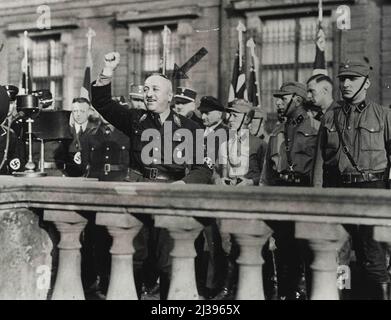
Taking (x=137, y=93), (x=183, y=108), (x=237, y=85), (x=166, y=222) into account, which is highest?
(x=237, y=85)

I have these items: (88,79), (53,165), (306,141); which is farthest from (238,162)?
(88,79)

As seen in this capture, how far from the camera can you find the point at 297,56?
10.4 meters

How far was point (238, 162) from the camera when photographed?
17.1 ft

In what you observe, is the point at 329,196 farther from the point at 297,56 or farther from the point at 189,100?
the point at 297,56

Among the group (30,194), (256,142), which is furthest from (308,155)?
(30,194)

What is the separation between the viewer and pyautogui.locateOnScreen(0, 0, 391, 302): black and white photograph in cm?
233

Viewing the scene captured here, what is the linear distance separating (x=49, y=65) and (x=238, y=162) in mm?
8658

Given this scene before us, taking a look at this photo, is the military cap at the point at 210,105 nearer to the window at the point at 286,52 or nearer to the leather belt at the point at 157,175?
the leather belt at the point at 157,175

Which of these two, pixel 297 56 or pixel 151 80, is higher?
pixel 297 56

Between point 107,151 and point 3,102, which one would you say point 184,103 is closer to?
point 107,151

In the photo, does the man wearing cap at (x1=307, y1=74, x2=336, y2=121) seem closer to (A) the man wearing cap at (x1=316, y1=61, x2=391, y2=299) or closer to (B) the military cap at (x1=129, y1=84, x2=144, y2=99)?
(A) the man wearing cap at (x1=316, y1=61, x2=391, y2=299)

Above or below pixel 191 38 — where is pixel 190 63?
below

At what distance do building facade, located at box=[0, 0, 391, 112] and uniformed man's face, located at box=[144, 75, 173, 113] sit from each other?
6.27m

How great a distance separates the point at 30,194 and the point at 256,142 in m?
3.02
